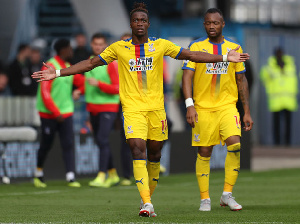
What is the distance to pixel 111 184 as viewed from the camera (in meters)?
14.7

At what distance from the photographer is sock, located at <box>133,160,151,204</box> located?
9.80 metres

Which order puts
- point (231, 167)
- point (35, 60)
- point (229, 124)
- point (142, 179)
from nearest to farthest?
point (142, 179), point (229, 124), point (231, 167), point (35, 60)

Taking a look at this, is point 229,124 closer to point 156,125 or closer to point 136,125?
point 156,125

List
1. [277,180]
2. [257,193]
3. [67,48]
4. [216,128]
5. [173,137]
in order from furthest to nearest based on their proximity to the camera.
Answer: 1. [173,137]
2. [277,180]
3. [67,48]
4. [257,193]
5. [216,128]

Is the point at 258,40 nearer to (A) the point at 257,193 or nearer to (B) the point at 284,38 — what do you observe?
(B) the point at 284,38

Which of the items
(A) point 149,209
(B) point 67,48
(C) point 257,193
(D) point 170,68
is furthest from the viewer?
(D) point 170,68

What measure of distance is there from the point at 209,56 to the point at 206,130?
104 cm

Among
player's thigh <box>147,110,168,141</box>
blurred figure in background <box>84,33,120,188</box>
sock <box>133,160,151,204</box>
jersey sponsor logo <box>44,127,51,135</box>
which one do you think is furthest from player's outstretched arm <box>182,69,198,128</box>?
jersey sponsor logo <box>44,127,51,135</box>

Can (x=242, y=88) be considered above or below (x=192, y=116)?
above

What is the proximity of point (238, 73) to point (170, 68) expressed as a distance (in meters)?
13.3

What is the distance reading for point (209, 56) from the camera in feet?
32.9

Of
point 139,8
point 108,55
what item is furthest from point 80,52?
point 139,8

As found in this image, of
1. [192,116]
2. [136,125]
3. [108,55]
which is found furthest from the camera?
[192,116]

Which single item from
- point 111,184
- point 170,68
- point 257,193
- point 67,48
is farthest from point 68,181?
point 170,68
